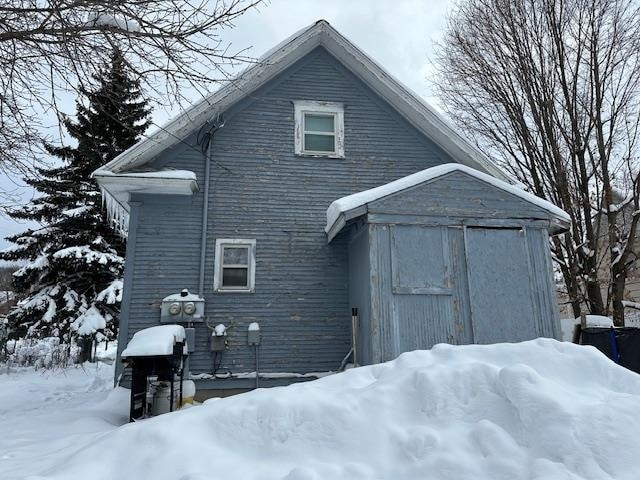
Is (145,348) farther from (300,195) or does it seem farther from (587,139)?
(587,139)

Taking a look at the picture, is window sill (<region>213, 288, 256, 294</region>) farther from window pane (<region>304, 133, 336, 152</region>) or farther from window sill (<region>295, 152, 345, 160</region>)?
window pane (<region>304, 133, 336, 152</region>)

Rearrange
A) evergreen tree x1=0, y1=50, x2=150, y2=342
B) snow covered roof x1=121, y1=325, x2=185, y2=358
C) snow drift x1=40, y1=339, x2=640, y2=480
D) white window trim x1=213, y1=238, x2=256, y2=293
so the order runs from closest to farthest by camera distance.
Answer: snow drift x1=40, y1=339, x2=640, y2=480
snow covered roof x1=121, y1=325, x2=185, y2=358
white window trim x1=213, y1=238, x2=256, y2=293
evergreen tree x1=0, y1=50, x2=150, y2=342

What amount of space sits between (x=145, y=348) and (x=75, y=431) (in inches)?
46.5

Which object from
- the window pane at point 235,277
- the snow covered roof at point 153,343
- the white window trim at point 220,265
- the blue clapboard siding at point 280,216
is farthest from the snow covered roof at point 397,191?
the snow covered roof at point 153,343

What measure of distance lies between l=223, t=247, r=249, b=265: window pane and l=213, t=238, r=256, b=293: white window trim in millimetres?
85

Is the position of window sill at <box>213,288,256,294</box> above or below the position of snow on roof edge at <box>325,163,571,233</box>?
below

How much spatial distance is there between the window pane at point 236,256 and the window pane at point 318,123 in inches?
119

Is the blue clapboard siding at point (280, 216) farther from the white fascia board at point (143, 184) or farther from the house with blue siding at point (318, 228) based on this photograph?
the white fascia board at point (143, 184)

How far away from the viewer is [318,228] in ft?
29.2

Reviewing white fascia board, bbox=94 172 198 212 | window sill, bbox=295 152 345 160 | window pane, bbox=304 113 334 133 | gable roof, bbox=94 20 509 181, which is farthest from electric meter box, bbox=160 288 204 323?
window pane, bbox=304 113 334 133

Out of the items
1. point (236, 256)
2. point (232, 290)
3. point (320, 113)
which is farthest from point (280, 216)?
point (320, 113)

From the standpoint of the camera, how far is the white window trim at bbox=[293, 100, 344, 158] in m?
9.27

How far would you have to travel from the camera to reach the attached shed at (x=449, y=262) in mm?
6988

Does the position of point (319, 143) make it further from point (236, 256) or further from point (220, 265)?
point (220, 265)
